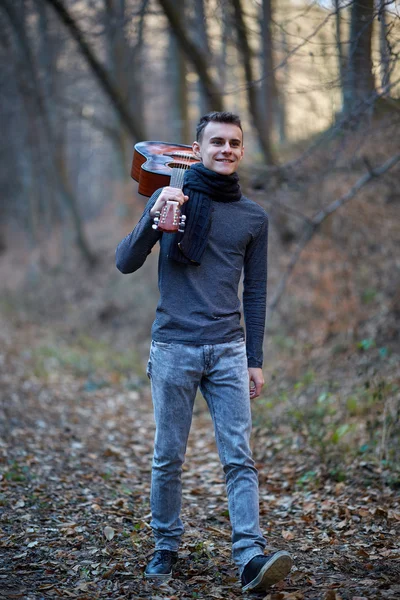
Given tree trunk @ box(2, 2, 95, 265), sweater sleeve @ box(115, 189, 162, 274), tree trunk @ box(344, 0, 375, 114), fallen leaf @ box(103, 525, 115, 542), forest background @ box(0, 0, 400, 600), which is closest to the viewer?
sweater sleeve @ box(115, 189, 162, 274)

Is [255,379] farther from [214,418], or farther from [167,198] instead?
[167,198]

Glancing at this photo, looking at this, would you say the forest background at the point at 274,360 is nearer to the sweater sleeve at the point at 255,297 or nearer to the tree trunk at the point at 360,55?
the tree trunk at the point at 360,55

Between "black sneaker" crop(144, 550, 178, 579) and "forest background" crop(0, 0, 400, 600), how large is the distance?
0.11 m

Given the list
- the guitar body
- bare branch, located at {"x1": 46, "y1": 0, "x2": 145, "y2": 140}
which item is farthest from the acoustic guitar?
bare branch, located at {"x1": 46, "y1": 0, "x2": 145, "y2": 140}

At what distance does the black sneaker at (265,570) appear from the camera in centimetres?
324

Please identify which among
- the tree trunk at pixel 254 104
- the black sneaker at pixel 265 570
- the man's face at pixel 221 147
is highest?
the tree trunk at pixel 254 104

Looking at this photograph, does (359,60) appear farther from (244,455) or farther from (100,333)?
(100,333)

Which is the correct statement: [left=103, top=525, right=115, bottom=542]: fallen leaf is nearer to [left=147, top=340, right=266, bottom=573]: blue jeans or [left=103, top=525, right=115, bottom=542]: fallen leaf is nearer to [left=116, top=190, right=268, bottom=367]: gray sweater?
[left=147, top=340, right=266, bottom=573]: blue jeans

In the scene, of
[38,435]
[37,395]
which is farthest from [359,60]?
[37,395]

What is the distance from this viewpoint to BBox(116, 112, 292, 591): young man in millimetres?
3465

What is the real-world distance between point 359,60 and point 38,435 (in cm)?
Answer: 510

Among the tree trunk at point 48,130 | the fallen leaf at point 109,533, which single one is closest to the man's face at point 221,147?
the fallen leaf at point 109,533

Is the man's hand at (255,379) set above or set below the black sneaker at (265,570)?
above

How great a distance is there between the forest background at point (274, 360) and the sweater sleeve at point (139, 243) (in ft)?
5.97
